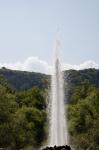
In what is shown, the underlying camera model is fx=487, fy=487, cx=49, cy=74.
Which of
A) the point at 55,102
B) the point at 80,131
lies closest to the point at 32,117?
the point at 80,131

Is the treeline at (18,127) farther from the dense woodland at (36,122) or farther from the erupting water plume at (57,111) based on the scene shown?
the erupting water plume at (57,111)

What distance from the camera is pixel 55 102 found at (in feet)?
100

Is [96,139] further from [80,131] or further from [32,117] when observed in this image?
[32,117]

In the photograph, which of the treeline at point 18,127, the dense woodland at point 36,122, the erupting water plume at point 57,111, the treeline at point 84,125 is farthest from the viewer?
the treeline at point 84,125

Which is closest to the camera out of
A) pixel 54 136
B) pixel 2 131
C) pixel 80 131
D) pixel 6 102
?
pixel 54 136

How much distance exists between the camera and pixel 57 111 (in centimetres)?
3030

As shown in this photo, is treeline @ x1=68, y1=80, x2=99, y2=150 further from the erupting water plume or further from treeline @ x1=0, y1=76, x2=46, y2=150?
the erupting water plume

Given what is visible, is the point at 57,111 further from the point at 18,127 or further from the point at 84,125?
the point at 84,125

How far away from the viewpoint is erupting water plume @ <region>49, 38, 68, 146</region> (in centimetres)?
2895

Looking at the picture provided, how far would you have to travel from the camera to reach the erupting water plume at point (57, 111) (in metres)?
29.0

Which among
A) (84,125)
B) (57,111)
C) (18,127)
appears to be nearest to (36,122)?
(84,125)

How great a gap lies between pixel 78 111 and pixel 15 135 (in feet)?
85.8

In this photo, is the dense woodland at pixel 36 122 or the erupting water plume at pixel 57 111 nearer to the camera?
the erupting water plume at pixel 57 111

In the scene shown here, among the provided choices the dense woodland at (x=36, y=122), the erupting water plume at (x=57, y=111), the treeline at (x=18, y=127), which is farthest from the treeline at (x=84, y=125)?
the erupting water plume at (x=57, y=111)
